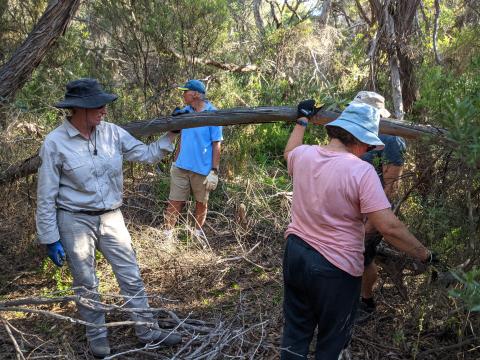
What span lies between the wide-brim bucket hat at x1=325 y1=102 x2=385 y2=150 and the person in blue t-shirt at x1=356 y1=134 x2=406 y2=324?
86 cm

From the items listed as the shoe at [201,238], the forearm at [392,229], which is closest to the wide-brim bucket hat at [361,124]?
the forearm at [392,229]

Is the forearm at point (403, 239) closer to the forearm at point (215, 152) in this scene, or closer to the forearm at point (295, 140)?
the forearm at point (295, 140)

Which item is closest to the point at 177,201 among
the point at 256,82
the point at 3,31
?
the point at 3,31

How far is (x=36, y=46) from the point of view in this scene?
4953 millimetres

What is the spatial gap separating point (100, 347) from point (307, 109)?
88.0 inches

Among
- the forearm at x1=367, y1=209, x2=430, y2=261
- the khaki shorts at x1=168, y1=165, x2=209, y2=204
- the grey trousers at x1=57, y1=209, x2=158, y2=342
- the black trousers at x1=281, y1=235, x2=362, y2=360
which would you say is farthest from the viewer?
the khaki shorts at x1=168, y1=165, x2=209, y2=204

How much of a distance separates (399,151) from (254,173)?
3243 mm

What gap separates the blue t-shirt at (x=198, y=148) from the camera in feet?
17.8

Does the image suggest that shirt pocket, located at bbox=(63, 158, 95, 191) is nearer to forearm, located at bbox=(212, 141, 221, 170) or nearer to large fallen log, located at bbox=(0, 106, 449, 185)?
large fallen log, located at bbox=(0, 106, 449, 185)

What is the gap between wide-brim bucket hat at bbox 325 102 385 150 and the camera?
106 inches

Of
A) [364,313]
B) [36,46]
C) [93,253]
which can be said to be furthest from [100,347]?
[36,46]

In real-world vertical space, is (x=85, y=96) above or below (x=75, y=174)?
above

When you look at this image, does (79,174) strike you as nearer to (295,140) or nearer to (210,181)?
(295,140)

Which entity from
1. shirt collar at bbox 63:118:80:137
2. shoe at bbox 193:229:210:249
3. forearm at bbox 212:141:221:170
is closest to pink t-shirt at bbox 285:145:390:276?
shirt collar at bbox 63:118:80:137
